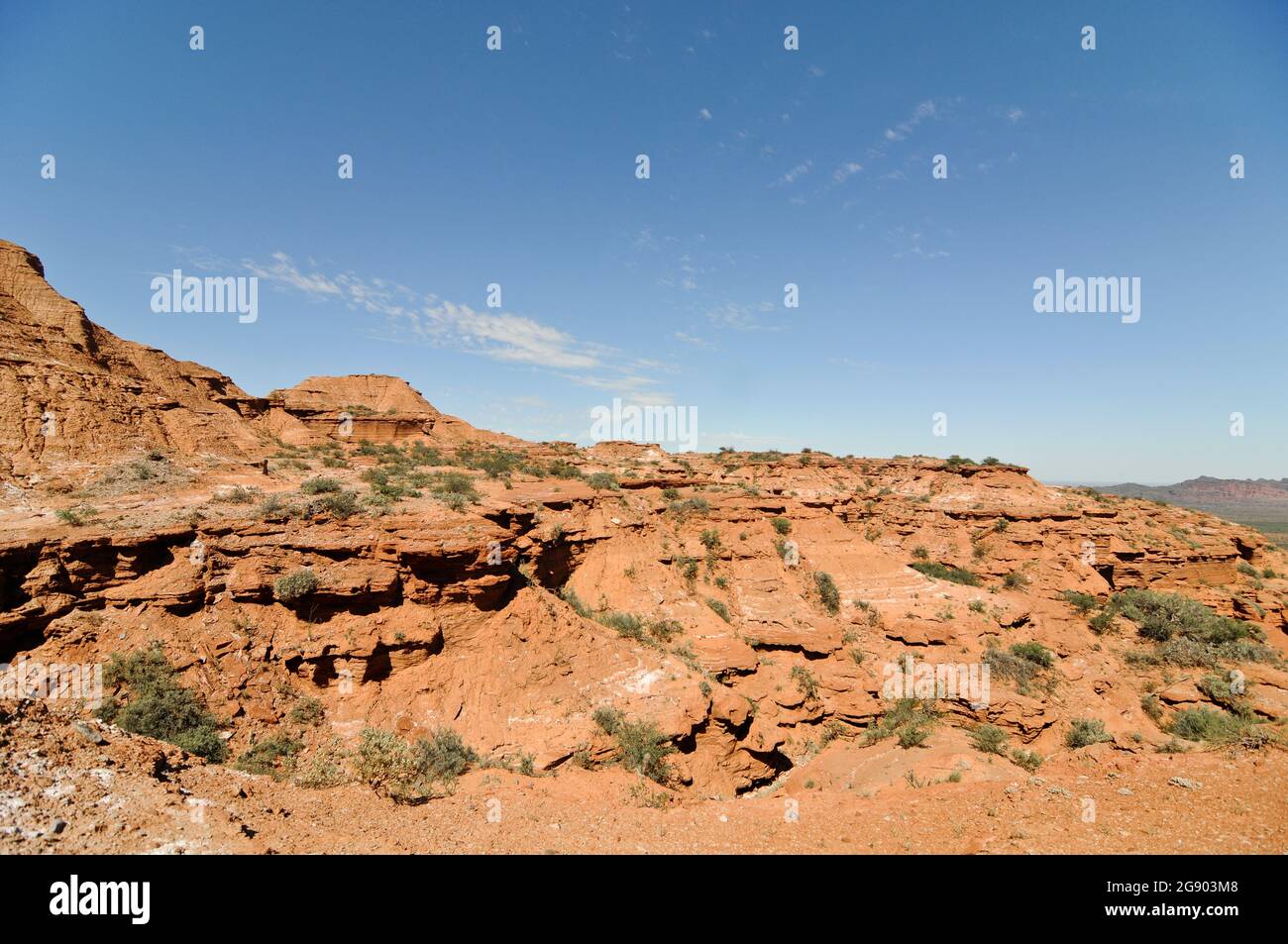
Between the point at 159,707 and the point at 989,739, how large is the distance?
18.2 m

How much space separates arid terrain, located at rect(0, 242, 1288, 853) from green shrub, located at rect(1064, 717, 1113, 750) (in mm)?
106

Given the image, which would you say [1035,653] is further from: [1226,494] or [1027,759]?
[1226,494]

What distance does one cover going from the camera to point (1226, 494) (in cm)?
12300

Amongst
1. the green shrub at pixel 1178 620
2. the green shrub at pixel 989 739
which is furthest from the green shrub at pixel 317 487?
the green shrub at pixel 1178 620

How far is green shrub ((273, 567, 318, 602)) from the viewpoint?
1012cm

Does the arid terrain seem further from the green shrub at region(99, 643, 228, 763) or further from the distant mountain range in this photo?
the distant mountain range

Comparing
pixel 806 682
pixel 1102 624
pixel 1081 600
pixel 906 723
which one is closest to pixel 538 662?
pixel 806 682

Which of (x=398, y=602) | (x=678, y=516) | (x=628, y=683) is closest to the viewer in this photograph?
(x=398, y=602)

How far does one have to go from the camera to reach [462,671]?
11.1 metres

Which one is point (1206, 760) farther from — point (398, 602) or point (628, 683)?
point (398, 602)

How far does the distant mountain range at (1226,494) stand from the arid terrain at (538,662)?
118 m

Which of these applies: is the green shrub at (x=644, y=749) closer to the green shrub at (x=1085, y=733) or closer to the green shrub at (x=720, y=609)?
the green shrub at (x=720, y=609)

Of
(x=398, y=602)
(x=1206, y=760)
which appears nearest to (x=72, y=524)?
(x=398, y=602)
